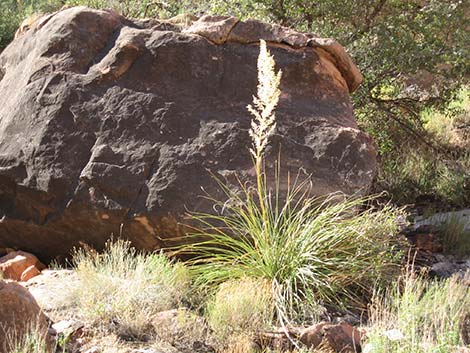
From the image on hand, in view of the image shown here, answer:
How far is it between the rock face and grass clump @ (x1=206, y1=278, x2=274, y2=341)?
1038 mm

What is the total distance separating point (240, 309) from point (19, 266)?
2264 mm

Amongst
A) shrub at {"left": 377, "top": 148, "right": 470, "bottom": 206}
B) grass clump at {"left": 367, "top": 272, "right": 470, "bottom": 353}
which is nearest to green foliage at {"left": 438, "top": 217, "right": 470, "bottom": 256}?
shrub at {"left": 377, "top": 148, "right": 470, "bottom": 206}

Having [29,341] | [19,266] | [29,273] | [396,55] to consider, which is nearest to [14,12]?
[396,55]

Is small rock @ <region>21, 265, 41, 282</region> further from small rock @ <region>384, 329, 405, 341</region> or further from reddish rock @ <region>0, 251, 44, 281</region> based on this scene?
small rock @ <region>384, 329, 405, 341</region>

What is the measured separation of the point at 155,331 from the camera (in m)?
4.72

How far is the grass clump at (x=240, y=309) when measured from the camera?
186 inches

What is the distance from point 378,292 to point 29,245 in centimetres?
315

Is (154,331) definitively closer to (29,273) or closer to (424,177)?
(29,273)

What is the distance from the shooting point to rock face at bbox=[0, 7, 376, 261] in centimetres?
614

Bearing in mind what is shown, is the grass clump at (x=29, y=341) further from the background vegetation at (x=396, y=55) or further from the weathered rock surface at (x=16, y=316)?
the background vegetation at (x=396, y=55)

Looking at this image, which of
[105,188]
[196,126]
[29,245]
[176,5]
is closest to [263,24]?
[196,126]

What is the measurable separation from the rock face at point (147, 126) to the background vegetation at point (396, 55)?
2748mm

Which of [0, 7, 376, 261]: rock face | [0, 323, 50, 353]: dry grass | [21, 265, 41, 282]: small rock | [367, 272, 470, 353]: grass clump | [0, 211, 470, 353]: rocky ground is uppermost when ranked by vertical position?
[0, 7, 376, 261]: rock face

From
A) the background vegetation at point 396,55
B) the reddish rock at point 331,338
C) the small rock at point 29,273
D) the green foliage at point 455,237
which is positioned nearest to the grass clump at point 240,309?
the reddish rock at point 331,338
